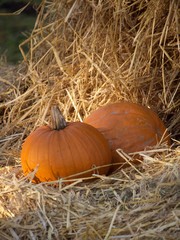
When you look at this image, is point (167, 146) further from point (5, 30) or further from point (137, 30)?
point (5, 30)

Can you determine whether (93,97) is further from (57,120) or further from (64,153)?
(64,153)

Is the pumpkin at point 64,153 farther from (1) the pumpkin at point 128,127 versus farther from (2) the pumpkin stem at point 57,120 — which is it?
(1) the pumpkin at point 128,127

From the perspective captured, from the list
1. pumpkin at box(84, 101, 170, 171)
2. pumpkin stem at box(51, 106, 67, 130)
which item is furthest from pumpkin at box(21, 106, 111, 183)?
pumpkin at box(84, 101, 170, 171)

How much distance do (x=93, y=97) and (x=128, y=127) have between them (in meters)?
0.63

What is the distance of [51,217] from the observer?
9.57ft

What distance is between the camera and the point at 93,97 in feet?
13.7

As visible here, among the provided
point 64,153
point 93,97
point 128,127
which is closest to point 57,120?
point 64,153

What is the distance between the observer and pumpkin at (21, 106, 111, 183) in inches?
131

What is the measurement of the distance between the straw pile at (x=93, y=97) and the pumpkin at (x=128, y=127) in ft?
0.38

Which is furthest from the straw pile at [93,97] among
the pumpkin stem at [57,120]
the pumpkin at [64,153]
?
the pumpkin stem at [57,120]

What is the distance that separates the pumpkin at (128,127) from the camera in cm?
355

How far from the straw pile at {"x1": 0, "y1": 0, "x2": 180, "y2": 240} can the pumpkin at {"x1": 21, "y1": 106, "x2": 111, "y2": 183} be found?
91mm

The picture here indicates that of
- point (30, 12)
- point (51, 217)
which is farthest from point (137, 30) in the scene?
point (30, 12)

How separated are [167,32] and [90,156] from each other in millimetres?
1001
